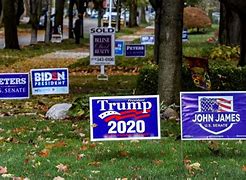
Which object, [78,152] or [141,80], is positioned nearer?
[78,152]

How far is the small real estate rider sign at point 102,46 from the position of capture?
60.5 feet

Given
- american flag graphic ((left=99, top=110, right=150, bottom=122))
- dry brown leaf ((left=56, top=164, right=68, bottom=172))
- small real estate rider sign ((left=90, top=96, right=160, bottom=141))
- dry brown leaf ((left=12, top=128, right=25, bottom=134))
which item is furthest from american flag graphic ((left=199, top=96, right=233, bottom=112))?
dry brown leaf ((left=12, top=128, right=25, bottom=134))

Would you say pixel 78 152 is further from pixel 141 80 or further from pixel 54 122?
pixel 141 80

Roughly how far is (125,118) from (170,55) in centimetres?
429

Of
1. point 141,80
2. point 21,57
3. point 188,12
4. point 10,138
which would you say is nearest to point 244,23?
point 141,80

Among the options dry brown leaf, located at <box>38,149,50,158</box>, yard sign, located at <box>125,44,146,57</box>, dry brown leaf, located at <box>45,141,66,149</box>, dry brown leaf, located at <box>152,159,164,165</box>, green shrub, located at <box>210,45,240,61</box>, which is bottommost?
green shrub, located at <box>210,45,240,61</box>

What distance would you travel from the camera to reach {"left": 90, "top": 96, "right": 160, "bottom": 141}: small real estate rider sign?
771 cm

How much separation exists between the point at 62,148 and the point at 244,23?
915 cm

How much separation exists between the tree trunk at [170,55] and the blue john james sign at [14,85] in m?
2.40

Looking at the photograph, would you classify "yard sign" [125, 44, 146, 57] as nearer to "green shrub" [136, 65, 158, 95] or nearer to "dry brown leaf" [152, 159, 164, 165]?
"green shrub" [136, 65, 158, 95]

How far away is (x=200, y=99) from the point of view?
7.66 metres

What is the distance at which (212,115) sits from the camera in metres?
7.71

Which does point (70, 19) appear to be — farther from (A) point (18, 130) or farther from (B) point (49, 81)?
(A) point (18, 130)

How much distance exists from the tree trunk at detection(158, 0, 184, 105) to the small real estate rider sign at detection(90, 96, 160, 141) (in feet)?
13.6
